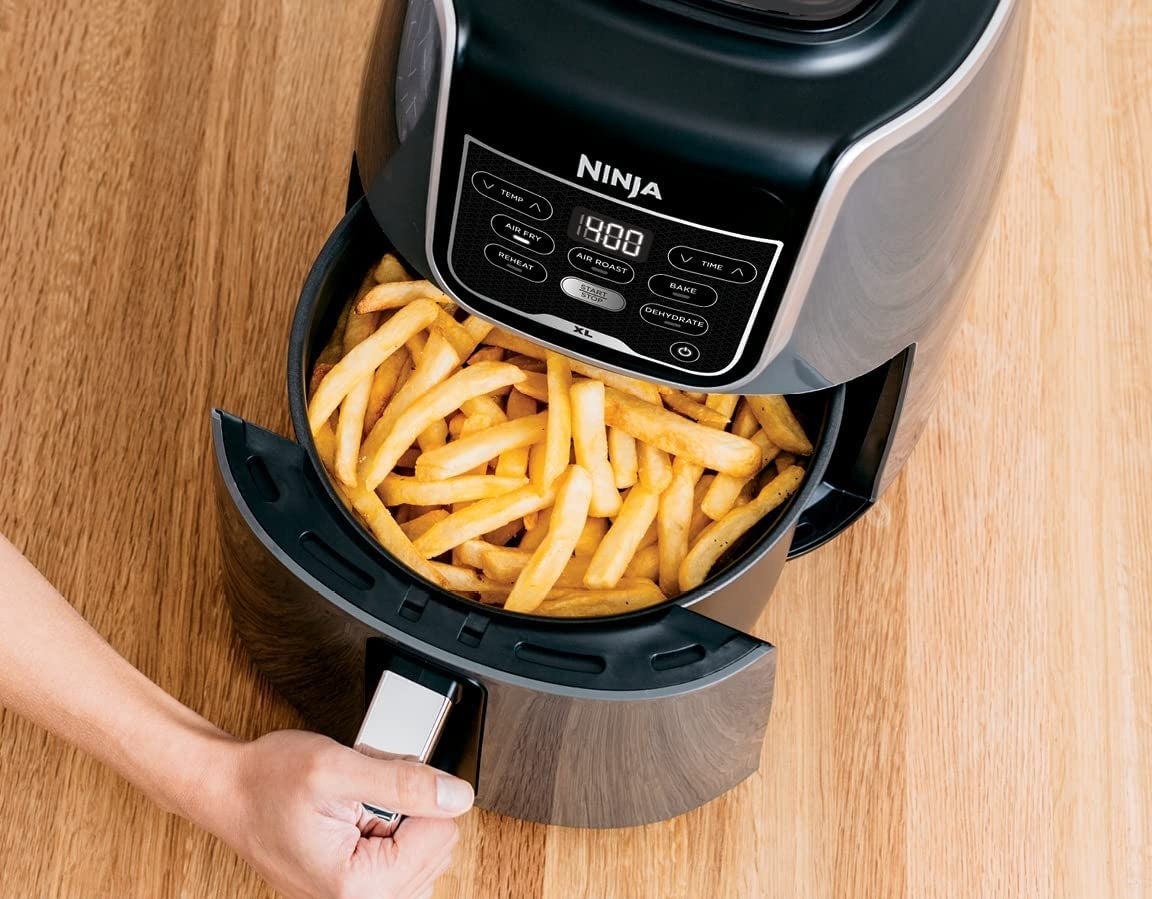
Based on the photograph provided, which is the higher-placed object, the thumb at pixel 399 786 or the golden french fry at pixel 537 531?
the golden french fry at pixel 537 531

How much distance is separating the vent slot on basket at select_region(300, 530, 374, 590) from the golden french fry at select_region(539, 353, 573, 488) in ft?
0.45

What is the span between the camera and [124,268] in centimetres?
112

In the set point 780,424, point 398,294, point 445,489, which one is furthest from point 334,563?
point 780,424

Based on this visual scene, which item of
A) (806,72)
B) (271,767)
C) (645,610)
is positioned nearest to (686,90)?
(806,72)

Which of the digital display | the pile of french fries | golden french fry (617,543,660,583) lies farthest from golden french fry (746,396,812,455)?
the digital display

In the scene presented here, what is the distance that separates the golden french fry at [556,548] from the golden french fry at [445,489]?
0.05m

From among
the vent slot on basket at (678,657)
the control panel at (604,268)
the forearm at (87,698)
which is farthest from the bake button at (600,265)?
the forearm at (87,698)

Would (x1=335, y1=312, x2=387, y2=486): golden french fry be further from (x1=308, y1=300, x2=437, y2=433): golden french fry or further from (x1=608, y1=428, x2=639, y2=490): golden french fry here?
(x1=608, y1=428, x2=639, y2=490): golden french fry

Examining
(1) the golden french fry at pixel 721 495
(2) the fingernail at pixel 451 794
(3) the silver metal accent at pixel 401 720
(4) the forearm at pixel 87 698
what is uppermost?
(1) the golden french fry at pixel 721 495

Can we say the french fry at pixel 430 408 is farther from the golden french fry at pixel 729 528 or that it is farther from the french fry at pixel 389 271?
the golden french fry at pixel 729 528

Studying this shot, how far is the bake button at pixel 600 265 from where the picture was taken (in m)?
0.71

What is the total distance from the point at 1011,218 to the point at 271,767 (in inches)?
32.1

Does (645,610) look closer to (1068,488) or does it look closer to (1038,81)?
(1068,488)

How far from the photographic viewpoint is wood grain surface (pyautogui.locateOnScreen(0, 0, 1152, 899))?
966 mm
